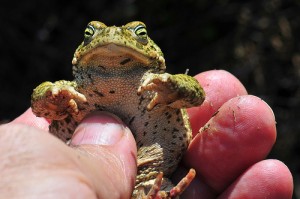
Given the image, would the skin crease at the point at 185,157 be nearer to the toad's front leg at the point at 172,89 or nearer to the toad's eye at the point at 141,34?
the toad's front leg at the point at 172,89

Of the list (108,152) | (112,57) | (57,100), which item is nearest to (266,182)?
(108,152)

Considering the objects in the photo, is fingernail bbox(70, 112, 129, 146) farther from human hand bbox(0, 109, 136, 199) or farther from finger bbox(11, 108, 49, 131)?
finger bbox(11, 108, 49, 131)

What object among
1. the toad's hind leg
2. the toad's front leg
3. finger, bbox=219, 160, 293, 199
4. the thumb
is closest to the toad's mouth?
the toad's front leg

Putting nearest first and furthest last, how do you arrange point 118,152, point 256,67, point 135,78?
point 118,152 < point 135,78 < point 256,67

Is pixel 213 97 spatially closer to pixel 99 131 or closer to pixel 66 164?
pixel 99 131

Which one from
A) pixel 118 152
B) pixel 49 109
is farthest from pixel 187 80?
pixel 49 109

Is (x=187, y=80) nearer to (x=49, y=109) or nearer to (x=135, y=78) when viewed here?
(x=135, y=78)

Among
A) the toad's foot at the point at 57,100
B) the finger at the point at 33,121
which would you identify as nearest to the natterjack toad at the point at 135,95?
the toad's foot at the point at 57,100
